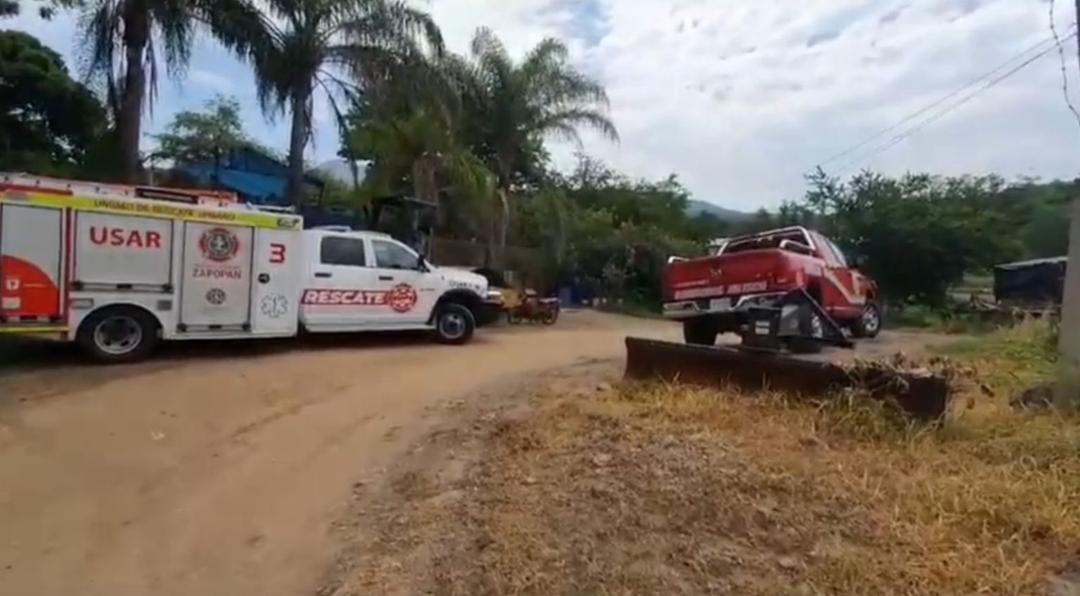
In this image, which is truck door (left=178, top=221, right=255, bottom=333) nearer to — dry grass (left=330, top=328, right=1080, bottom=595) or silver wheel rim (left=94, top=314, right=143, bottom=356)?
silver wheel rim (left=94, top=314, right=143, bottom=356)

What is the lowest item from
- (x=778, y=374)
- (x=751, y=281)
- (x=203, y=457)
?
Result: (x=203, y=457)

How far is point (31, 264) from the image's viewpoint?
8891 millimetres

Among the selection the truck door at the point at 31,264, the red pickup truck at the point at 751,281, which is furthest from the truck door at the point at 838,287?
the truck door at the point at 31,264

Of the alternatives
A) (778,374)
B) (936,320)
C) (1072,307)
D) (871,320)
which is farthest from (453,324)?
(936,320)

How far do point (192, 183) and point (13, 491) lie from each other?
594 inches

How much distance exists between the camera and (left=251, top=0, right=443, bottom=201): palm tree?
13781 millimetres

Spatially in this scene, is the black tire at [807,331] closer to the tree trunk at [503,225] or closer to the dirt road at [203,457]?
the dirt road at [203,457]

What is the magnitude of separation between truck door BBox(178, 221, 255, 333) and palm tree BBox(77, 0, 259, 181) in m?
3.81

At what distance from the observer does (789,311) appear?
7938mm

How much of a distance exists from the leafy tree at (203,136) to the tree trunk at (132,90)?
9.56m

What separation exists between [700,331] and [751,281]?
1378mm

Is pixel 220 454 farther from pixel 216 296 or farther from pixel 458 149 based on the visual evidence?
pixel 458 149

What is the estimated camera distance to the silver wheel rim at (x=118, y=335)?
9.41m

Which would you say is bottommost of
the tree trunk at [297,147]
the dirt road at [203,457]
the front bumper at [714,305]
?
the dirt road at [203,457]
